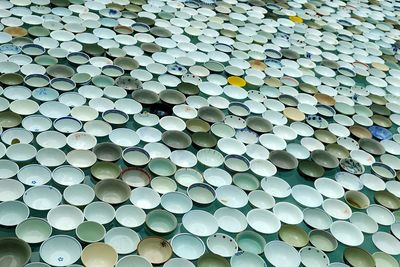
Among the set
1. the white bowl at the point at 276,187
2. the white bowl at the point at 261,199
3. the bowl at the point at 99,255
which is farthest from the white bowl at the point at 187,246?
the white bowl at the point at 276,187

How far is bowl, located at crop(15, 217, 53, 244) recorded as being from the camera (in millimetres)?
1805

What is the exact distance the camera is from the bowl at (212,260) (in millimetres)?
1857

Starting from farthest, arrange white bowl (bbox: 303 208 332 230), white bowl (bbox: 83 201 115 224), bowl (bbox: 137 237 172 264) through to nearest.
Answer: white bowl (bbox: 303 208 332 230) → white bowl (bbox: 83 201 115 224) → bowl (bbox: 137 237 172 264)

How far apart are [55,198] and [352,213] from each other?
4.58 feet

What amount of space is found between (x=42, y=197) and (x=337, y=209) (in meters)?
1.39

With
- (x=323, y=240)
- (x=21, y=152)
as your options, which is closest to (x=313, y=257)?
(x=323, y=240)

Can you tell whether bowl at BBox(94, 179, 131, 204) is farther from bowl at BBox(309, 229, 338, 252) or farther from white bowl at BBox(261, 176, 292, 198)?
bowl at BBox(309, 229, 338, 252)

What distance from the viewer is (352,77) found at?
10.9 feet

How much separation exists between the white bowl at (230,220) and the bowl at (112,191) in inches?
16.6

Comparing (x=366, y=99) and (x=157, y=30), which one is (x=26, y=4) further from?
(x=366, y=99)

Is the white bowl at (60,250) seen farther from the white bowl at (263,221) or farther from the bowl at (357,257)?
the bowl at (357,257)

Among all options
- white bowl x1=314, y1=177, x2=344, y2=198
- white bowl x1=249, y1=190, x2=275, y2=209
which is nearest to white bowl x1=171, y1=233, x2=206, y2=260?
white bowl x1=249, y1=190, x2=275, y2=209

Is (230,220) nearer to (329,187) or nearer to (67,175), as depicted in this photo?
(329,187)

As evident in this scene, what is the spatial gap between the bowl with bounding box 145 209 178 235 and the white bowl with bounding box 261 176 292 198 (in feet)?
1.72
